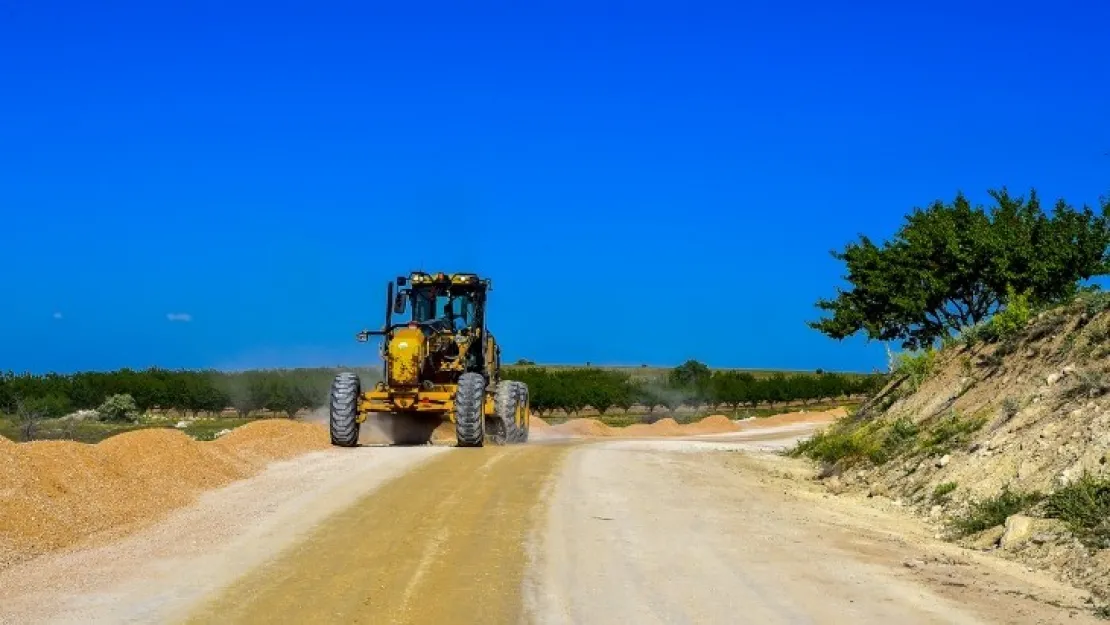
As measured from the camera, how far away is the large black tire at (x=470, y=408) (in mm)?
23328

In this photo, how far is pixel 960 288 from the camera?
115ft

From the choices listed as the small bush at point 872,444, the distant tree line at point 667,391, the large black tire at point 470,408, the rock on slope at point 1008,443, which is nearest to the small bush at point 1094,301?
the rock on slope at point 1008,443

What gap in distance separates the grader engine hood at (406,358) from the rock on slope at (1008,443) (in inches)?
363

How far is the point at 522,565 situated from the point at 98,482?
691 centimetres

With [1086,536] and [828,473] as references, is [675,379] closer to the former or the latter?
[828,473]

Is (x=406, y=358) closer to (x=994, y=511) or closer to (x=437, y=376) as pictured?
(x=437, y=376)

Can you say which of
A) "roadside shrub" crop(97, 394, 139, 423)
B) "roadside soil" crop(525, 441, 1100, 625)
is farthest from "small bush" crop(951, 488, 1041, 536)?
"roadside shrub" crop(97, 394, 139, 423)

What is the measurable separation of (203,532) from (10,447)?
372 centimetres

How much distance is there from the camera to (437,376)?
25656mm

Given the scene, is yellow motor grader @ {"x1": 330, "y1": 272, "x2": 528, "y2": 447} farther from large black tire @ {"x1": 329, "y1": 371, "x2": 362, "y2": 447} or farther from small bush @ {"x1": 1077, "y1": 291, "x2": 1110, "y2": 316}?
small bush @ {"x1": 1077, "y1": 291, "x2": 1110, "y2": 316}

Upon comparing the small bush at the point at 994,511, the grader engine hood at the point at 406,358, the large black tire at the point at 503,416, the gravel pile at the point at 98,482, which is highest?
the grader engine hood at the point at 406,358

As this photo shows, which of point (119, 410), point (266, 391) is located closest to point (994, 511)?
point (119, 410)

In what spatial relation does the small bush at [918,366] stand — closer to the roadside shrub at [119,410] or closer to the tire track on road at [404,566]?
the tire track on road at [404,566]

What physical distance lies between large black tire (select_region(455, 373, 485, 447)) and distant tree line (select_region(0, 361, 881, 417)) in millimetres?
47184
